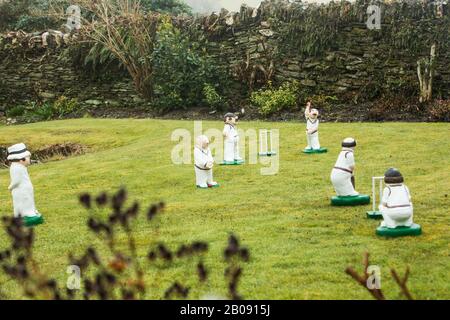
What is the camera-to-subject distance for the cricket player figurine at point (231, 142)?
14047mm

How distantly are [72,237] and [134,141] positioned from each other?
10.0 meters

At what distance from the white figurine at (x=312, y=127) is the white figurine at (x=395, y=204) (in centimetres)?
659

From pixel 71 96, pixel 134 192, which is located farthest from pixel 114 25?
pixel 134 192

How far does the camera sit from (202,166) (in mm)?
11773

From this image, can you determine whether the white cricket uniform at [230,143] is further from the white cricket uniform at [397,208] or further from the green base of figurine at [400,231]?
the green base of figurine at [400,231]

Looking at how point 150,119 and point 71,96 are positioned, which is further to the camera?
point 71,96

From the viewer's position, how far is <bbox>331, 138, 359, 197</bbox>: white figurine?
31.4 feet

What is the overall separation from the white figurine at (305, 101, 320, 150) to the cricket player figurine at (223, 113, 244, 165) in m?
1.66

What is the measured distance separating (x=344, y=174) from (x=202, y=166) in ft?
10.1

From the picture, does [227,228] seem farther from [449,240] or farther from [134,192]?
[134,192]

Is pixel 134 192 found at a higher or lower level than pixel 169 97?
lower
